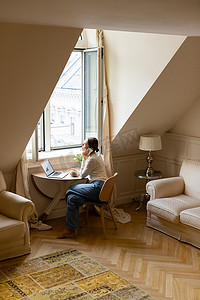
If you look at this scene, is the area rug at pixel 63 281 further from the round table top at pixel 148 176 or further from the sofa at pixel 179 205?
the round table top at pixel 148 176

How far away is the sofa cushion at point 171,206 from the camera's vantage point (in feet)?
16.2

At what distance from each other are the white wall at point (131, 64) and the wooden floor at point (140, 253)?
57.3 inches

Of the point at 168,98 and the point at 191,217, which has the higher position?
the point at 168,98

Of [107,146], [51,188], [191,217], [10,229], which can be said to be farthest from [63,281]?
[107,146]

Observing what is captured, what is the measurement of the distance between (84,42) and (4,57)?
2468 millimetres

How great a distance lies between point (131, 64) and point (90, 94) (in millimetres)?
800

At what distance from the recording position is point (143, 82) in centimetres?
515

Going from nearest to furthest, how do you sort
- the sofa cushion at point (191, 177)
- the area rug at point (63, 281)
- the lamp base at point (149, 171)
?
the area rug at point (63, 281)
the sofa cushion at point (191, 177)
the lamp base at point (149, 171)

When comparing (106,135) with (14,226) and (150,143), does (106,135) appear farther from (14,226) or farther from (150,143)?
(14,226)

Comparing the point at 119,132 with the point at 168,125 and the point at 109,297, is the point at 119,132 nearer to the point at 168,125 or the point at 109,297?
the point at 168,125

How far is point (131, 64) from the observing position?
5.27 m

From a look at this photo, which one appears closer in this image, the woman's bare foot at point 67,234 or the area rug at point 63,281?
the area rug at point 63,281

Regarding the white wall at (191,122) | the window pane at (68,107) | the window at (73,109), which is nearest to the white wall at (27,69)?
the window at (73,109)

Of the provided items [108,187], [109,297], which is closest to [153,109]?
[108,187]
